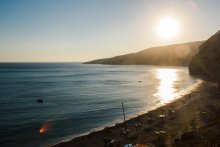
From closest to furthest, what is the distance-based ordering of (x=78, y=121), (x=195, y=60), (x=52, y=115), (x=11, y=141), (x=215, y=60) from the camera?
(x=11, y=141) < (x=78, y=121) < (x=52, y=115) < (x=215, y=60) < (x=195, y=60)

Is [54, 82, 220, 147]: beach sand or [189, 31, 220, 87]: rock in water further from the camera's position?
[189, 31, 220, 87]: rock in water

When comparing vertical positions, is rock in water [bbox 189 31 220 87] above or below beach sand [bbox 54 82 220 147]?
above

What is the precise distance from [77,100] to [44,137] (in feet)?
95.9

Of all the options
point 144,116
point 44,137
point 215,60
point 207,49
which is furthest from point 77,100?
point 207,49

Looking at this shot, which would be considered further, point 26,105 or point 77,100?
point 77,100

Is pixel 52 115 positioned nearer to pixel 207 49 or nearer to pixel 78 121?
pixel 78 121

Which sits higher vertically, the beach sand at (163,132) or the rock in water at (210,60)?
the rock in water at (210,60)

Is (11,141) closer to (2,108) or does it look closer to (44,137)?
(44,137)

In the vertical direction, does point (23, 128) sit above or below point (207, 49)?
below

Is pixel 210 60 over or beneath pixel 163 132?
over

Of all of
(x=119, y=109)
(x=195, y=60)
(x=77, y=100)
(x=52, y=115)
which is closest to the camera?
(x=52, y=115)

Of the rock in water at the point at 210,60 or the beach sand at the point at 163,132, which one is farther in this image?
the rock in water at the point at 210,60

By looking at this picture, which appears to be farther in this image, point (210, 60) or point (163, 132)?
point (210, 60)

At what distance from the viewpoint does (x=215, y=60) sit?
10212cm
